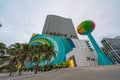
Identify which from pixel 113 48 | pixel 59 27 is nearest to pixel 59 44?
pixel 113 48

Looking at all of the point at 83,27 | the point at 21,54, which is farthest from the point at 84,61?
the point at 21,54

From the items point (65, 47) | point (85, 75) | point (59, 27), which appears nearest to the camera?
point (85, 75)

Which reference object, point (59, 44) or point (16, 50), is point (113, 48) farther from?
point (16, 50)

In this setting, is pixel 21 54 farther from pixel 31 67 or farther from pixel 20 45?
pixel 31 67

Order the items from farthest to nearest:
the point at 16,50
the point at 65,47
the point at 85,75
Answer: the point at 65,47
the point at 16,50
the point at 85,75

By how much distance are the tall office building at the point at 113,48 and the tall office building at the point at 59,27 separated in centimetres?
4094

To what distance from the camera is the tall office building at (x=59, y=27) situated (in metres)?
112

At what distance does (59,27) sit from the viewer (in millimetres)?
119500

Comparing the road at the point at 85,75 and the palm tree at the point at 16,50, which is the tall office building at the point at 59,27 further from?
the road at the point at 85,75

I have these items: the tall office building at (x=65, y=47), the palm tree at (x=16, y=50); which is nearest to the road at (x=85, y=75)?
the palm tree at (x=16, y=50)

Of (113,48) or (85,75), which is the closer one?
(85,75)

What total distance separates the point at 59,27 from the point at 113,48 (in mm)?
60033

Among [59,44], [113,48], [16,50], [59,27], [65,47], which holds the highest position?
[59,27]

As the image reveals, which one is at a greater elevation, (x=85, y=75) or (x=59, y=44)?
(x=59, y=44)
